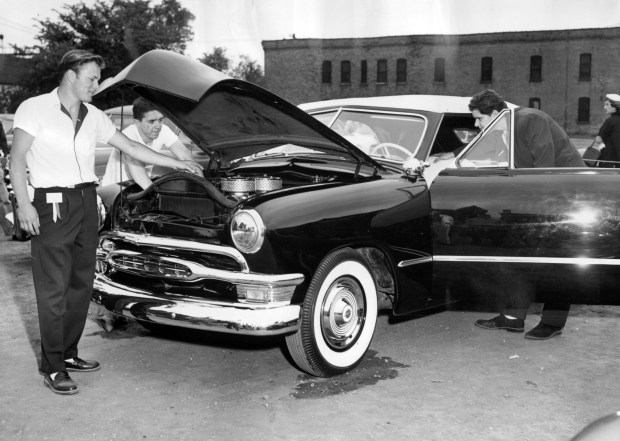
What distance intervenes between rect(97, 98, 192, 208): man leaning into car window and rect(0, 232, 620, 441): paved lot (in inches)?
39.4

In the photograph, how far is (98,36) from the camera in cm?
4075

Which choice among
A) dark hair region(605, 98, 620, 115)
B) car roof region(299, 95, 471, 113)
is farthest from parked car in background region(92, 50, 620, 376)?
dark hair region(605, 98, 620, 115)

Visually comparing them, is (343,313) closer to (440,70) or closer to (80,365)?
(80,365)

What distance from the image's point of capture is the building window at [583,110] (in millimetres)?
48719

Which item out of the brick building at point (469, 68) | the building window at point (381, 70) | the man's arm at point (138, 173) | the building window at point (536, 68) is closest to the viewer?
the man's arm at point (138, 173)

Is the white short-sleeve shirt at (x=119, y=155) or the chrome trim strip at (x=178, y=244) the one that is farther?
the white short-sleeve shirt at (x=119, y=155)

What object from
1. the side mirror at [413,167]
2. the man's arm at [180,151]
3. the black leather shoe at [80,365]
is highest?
the man's arm at [180,151]

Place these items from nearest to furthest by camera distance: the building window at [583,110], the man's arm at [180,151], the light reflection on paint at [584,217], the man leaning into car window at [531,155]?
the light reflection on paint at [584,217], the man leaning into car window at [531,155], the man's arm at [180,151], the building window at [583,110]

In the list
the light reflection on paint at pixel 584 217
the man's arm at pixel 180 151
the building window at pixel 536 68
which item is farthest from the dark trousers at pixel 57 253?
the building window at pixel 536 68

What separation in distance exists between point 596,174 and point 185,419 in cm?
276

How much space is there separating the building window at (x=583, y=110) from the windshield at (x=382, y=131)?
1806 inches

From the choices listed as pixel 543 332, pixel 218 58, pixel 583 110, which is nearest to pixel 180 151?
pixel 543 332

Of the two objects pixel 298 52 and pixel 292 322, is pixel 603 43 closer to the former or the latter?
pixel 298 52

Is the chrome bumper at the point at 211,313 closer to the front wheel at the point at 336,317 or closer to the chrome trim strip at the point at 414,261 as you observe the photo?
the front wheel at the point at 336,317
